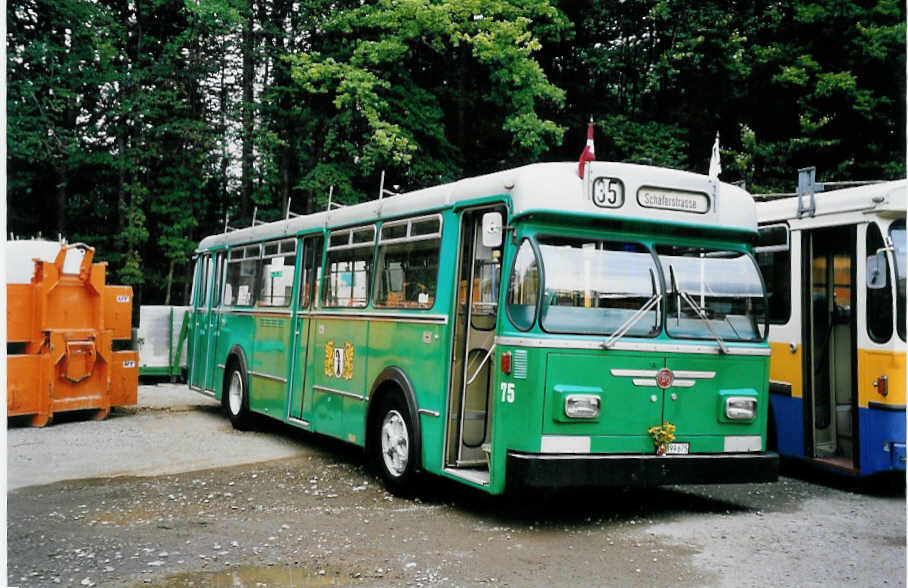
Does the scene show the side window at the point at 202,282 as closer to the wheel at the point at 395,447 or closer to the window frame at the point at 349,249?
the window frame at the point at 349,249

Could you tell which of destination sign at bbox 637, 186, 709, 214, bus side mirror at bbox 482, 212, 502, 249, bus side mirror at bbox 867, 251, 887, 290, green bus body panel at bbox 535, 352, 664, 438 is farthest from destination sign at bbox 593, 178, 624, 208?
bus side mirror at bbox 867, 251, 887, 290

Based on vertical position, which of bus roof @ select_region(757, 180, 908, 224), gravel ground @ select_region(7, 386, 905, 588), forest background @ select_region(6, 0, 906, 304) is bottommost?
gravel ground @ select_region(7, 386, 905, 588)

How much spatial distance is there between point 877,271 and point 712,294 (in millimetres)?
1650

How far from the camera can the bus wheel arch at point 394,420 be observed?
8.50 meters

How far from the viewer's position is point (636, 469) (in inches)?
289

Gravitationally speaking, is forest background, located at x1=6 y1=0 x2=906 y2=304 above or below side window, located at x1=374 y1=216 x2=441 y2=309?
above

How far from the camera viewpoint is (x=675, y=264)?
306 inches

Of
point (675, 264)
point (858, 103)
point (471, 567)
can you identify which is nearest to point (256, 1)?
point (858, 103)

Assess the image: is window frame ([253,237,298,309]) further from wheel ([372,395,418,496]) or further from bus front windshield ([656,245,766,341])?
bus front windshield ([656,245,766,341])

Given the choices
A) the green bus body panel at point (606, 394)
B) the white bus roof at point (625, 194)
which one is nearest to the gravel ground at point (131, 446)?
the white bus roof at point (625, 194)

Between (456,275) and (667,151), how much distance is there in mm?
15534

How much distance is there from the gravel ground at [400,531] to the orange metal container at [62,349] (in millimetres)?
2935

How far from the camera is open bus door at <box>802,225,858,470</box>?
30.9 ft

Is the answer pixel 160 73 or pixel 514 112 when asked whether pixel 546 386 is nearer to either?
pixel 514 112
